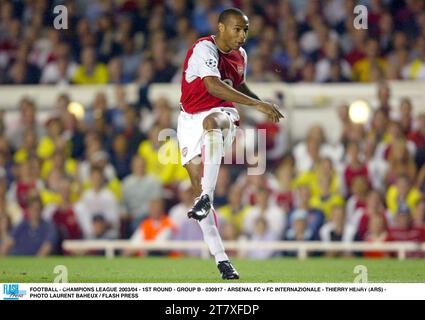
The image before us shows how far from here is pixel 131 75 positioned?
17.9 m

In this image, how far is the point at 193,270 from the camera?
12117 millimetres

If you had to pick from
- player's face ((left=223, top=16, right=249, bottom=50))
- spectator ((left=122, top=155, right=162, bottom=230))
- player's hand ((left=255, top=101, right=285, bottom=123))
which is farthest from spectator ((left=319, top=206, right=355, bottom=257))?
player's hand ((left=255, top=101, right=285, bottom=123))

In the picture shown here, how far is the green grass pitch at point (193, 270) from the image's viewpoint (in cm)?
1091

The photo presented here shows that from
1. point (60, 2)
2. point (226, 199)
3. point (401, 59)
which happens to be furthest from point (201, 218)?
point (60, 2)

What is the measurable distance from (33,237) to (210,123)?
17.5ft

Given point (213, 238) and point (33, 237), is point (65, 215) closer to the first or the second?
point (33, 237)

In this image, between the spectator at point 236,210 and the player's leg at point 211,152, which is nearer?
the player's leg at point 211,152

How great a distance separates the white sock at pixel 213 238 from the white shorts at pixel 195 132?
0.57m

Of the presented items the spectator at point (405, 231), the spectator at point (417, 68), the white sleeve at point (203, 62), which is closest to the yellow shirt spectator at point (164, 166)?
the spectator at point (405, 231)

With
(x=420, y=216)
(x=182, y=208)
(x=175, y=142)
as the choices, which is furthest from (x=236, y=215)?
(x=420, y=216)

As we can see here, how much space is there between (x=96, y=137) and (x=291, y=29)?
11.3 ft

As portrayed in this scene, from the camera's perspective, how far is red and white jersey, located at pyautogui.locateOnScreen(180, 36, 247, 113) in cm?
1051

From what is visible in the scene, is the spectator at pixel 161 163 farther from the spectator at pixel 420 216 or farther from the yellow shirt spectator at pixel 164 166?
the spectator at pixel 420 216
